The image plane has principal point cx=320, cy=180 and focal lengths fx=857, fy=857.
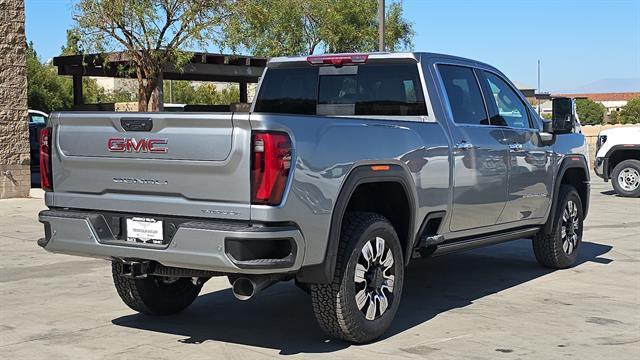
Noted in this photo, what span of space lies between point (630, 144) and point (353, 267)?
14.0m

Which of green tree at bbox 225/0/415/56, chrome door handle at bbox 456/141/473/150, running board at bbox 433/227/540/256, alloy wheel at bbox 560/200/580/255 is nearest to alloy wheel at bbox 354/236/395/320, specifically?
running board at bbox 433/227/540/256

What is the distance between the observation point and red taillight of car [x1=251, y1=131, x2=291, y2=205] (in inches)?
193

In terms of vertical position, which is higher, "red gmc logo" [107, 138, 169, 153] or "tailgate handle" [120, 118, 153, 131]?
"tailgate handle" [120, 118, 153, 131]

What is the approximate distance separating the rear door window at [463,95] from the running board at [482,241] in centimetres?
98

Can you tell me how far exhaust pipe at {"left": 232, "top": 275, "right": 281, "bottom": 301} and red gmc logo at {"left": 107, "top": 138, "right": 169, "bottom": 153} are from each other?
93 centimetres

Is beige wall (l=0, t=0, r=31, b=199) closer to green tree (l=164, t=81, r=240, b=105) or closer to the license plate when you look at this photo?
the license plate

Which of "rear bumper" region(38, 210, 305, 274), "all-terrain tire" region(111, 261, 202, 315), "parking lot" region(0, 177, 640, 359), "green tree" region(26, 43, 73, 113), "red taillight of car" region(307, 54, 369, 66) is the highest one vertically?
"green tree" region(26, 43, 73, 113)

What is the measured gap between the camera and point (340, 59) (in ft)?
23.4

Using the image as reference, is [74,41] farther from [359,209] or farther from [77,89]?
[359,209]

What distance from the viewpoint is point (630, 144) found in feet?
59.1

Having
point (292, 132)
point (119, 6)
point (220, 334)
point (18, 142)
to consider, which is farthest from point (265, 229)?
point (119, 6)

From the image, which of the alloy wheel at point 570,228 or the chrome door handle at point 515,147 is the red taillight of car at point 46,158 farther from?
the alloy wheel at point 570,228

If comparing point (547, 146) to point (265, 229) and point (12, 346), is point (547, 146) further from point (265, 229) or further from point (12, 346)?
point (12, 346)

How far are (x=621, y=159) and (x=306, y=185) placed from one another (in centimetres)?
1506
